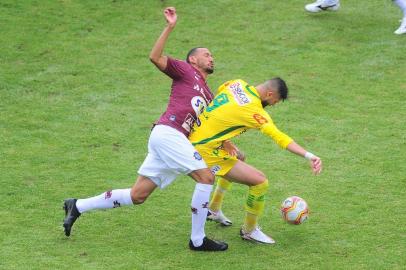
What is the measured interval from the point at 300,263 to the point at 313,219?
113 centimetres

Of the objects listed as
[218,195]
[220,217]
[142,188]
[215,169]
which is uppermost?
[215,169]

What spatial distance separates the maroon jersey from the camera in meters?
8.28

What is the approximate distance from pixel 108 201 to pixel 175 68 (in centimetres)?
155

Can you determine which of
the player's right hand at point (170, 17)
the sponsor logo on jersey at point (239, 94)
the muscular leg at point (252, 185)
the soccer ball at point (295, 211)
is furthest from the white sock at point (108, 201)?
the player's right hand at point (170, 17)

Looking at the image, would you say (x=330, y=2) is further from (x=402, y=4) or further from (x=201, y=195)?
(x=201, y=195)

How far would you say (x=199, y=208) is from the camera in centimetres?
813

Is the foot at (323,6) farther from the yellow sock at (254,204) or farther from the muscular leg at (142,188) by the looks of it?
the muscular leg at (142,188)

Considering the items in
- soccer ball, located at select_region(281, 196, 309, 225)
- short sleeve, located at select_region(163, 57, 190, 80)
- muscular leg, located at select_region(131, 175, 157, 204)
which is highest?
short sleeve, located at select_region(163, 57, 190, 80)

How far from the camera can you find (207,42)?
48.4ft

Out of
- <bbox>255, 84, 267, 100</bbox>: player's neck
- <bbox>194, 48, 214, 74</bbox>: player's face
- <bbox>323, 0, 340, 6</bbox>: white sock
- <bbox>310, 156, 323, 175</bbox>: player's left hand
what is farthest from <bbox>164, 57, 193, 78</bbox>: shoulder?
<bbox>323, 0, 340, 6</bbox>: white sock

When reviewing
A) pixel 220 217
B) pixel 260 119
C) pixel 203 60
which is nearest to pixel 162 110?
pixel 220 217

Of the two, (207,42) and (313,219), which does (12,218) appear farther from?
(207,42)

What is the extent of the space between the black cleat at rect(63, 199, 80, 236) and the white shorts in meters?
0.87

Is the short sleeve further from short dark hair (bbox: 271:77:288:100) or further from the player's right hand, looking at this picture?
short dark hair (bbox: 271:77:288:100)
